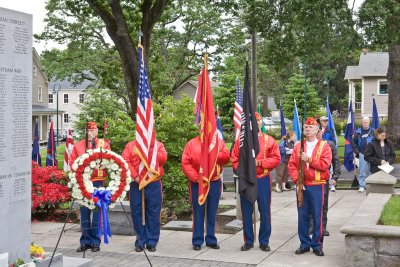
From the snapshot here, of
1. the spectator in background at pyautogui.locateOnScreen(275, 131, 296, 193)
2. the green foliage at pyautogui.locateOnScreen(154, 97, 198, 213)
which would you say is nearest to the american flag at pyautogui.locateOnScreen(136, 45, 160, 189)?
the green foliage at pyautogui.locateOnScreen(154, 97, 198, 213)

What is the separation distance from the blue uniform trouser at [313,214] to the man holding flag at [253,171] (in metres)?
0.60

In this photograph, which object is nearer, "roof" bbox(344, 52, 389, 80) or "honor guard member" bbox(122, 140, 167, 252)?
"honor guard member" bbox(122, 140, 167, 252)

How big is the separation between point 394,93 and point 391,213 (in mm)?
18709

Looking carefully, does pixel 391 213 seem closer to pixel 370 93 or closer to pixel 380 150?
pixel 380 150

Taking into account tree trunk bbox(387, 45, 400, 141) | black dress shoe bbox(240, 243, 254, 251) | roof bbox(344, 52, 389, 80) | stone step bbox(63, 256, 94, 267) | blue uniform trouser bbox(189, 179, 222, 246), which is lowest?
black dress shoe bbox(240, 243, 254, 251)

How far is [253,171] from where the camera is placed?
949 cm

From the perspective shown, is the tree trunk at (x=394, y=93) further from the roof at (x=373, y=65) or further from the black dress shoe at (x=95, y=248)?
the roof at (x=373, y=65)

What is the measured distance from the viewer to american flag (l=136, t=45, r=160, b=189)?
9734mm

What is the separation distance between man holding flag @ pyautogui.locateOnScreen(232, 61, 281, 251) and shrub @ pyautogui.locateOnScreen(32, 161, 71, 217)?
472 cm

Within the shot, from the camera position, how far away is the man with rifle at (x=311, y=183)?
30.0ft

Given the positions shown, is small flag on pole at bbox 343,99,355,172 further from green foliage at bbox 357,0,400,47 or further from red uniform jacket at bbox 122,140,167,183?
red uniform jacket at bbox 122,140,167,183

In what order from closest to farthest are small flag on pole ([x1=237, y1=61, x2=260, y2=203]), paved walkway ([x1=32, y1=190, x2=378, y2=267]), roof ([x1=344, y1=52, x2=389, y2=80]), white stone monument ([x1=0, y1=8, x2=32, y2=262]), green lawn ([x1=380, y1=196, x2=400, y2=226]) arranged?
white stone monument ([x1=0, y1=8, x2=32, y2=262]) < green lawn ([x1=380, y1=196, x2=400, y2=226]) < paved walkway ([x1=32, y1=190, x2=378, y2=267]) < small flag on pole ([x1=237, y1=61, x2=260, y2=203]) < roof ([x1=344, y1=52, x2=389, y2=80])

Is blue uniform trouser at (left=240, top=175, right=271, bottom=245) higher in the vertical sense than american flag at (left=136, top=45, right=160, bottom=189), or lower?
lower

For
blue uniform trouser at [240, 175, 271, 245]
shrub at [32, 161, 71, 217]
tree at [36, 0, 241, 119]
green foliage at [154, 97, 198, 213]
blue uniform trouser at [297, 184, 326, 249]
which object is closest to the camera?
blue uniform trouser at [297, 184, 326, 249]
